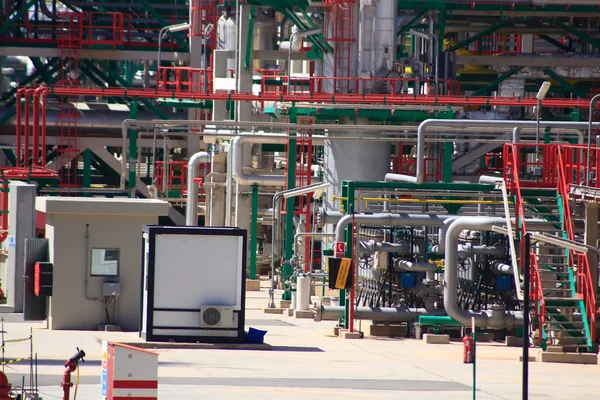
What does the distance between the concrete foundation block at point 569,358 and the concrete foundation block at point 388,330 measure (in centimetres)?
465

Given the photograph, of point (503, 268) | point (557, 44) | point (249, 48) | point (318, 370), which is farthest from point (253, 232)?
point (318, 370)

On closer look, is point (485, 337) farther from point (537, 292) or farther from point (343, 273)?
point (537, 292)

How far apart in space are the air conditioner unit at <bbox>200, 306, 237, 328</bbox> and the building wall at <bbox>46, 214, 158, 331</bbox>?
2663 mm

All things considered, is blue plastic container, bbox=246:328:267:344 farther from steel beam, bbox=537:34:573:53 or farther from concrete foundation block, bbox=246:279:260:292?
steel beam, bbox=537:34:573:53

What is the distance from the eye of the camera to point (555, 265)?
2512cm

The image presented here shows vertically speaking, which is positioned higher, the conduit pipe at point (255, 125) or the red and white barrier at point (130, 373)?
the conduit pipe at point (255, 125)

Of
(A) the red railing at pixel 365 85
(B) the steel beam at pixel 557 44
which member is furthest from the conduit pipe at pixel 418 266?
(B) the steel beam at pixel 557 44

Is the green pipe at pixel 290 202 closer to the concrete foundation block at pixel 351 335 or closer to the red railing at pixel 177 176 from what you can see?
the red railing at pixel 177 176

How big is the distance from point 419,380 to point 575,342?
4.98 meters

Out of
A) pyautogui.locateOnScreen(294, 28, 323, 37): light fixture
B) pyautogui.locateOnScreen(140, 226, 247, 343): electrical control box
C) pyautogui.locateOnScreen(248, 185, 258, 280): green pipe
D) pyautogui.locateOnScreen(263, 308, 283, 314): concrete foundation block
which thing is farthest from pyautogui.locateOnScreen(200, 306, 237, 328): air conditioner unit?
pyautogui.locateOnScreen(294, 28, 323, 37): light fixture

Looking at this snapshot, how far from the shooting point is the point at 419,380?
2022cm

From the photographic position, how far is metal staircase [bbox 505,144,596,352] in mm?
24172

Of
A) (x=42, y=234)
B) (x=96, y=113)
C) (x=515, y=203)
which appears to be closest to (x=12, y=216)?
(x=42, y=234)

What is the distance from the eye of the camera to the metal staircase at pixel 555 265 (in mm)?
24172
